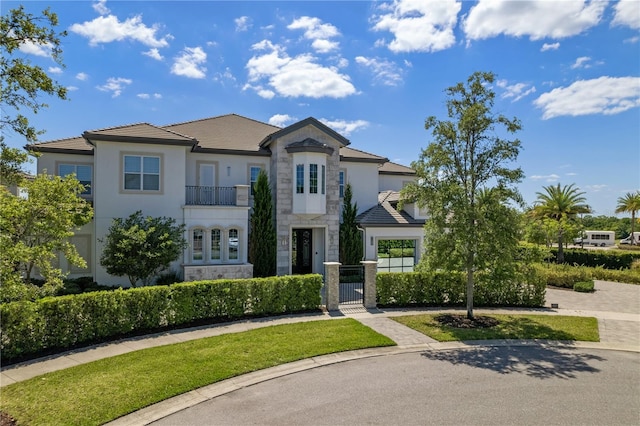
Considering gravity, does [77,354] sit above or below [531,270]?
below

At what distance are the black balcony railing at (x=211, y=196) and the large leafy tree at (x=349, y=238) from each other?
6.28 metres

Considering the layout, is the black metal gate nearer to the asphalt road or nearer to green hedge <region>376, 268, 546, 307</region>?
green hedge <region>376, 268, 546, 307</region>

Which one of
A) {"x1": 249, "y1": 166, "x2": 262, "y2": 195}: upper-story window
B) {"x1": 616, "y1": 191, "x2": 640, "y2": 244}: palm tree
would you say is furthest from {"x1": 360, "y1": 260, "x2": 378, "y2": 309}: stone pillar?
{"x1": 616, "y1": 191, "x2": 640, "y2": 244}: palm tree

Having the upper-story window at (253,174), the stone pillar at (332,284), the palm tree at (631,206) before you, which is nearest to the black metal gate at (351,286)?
the stone pillar at (332,284)

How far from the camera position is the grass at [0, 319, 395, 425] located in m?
6.54

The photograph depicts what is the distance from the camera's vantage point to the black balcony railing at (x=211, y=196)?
63.7 feet

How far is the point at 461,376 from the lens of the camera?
8.41 m

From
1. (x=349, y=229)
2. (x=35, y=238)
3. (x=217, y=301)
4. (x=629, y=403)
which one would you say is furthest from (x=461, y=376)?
(x=349, y=229)

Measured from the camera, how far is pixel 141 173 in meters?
17.5

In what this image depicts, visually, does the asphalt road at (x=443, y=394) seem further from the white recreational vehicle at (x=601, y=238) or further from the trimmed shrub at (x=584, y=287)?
the white recreational vehicle at (x=601, y=238)

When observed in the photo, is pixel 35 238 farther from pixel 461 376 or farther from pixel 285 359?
pixel 461 376

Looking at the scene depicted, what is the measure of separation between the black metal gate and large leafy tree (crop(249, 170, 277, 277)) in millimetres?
3954

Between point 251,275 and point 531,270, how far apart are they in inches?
474

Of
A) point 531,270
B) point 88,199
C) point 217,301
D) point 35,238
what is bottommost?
point 217,301
